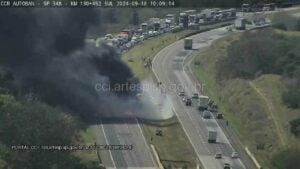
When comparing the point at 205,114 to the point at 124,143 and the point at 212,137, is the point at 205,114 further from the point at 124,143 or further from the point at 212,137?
the point at 124,143

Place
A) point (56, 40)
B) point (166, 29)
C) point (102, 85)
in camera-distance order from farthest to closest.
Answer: point (166, 29) < point (56, 40) < point (102, 85)

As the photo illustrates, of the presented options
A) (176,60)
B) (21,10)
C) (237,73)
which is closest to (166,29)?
(176,60)

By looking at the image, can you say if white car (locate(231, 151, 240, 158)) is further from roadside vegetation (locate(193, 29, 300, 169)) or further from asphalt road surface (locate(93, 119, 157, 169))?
asphalt road surface (locate(93, 119, 157, 169))

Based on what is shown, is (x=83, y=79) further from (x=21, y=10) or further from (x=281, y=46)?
(x=281, y=46)

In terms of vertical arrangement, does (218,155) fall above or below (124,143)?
below

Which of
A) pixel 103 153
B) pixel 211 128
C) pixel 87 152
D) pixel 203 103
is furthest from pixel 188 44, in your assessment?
pixel 87 152

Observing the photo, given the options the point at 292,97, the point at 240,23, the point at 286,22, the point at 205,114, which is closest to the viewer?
the point at 205,114
